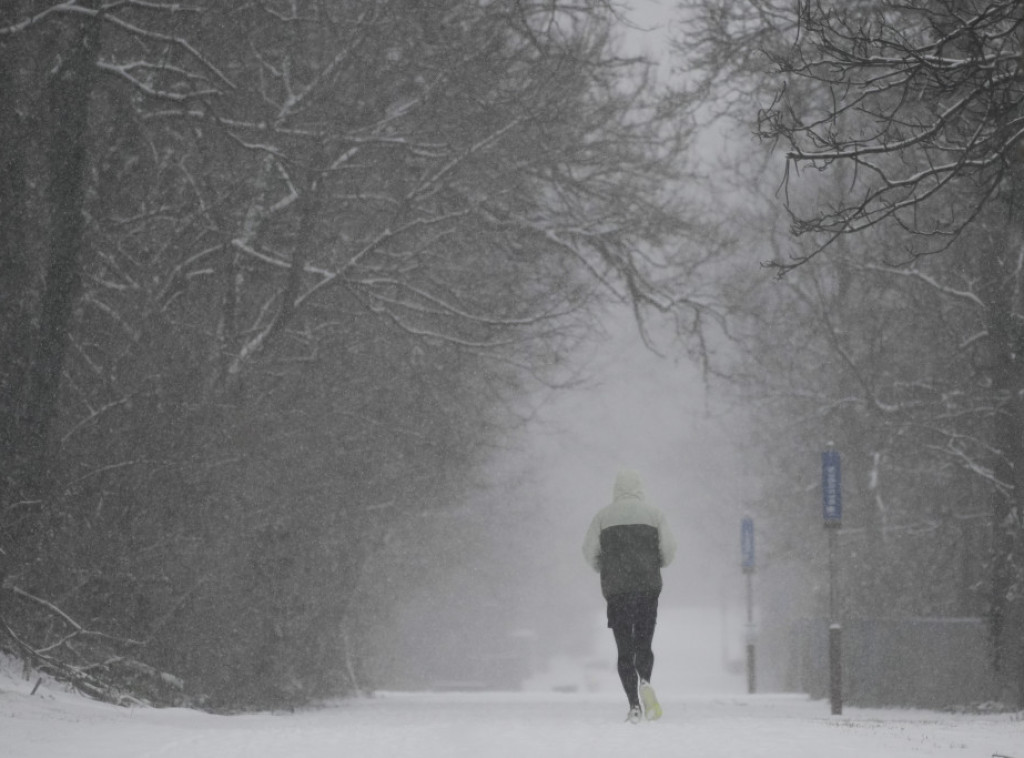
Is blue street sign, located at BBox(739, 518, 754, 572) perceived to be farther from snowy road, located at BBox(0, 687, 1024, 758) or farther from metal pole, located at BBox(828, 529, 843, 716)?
snowy road, located at BBox(0, 687, 1024, 758)

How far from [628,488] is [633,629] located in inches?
46.9

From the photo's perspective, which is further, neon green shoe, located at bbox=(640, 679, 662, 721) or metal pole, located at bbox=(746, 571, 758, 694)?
metal pole, located at bbox=(746, 571, 758, 694)

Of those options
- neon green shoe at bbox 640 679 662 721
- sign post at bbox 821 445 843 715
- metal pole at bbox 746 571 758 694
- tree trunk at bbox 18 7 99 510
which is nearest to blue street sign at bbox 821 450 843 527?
sign post at bbox 821 445 843 715

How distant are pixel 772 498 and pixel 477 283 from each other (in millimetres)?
19539

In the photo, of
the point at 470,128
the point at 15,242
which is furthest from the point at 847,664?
the point at 15,242

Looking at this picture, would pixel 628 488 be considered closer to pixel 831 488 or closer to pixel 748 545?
pixel 831 488

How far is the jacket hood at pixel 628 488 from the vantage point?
13148 millimetres

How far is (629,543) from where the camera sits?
12781mm

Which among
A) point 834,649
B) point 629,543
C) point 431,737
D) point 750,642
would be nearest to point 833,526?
point 834,649

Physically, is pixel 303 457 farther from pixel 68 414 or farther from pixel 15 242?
pixel 15 242

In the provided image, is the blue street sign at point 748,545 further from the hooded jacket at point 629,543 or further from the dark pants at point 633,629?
the dark pants at point 633,629

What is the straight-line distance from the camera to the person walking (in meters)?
12.7

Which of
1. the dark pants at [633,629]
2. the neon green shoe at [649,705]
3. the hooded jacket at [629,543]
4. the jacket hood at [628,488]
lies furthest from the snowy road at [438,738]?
the jacket hood at [628,488]

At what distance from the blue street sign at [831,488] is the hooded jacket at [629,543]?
5.42 m
